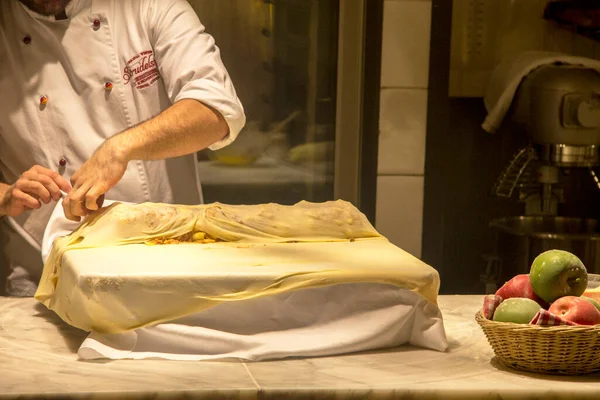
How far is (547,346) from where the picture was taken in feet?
4.42

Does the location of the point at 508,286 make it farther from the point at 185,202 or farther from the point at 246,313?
the point at 185,202

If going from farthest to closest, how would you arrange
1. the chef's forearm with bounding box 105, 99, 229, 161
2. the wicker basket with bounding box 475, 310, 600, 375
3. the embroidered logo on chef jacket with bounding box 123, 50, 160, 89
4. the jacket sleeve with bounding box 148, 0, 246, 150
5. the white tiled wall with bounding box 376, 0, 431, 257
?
the white tiled wall with bounding box 376, 0, 431, 257 < the embroidered logo on chef jacket with bounding box 123, 50, 160, 89 < the jacket sleeve with bounding box 148, 0, 246, 150 < the chef's forearm with bounding box 105, 99, 229, 161 < the wicker basket with bounding box 475, 310, 600, 375

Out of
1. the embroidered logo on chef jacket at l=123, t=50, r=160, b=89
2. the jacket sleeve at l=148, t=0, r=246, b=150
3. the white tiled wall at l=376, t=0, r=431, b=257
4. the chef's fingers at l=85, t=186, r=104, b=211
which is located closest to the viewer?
the chef's fingers at l=85, t=186, r=104, b=211

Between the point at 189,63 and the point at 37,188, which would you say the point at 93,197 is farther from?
the point at 189,63

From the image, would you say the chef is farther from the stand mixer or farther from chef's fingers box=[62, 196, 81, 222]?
the stand mixer

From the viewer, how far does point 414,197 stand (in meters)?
2.58

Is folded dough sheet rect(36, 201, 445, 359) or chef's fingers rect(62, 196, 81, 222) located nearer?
folded dough sheet rect(36, 201, 445, 359)

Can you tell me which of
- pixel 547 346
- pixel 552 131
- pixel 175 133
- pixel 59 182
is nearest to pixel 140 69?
pixel 175 133

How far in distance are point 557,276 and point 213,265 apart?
499 mm

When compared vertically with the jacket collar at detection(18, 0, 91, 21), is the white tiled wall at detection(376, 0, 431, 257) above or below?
below

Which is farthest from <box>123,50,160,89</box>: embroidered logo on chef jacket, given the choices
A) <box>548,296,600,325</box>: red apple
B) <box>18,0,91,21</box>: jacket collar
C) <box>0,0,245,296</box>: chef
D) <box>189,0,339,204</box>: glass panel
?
<box>548,296,600,325</box>: red apple

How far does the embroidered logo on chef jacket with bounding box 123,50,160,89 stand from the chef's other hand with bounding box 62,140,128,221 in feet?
1.20

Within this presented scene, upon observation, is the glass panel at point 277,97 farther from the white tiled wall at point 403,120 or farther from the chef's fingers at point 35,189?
the chef's fingers at point 35,189

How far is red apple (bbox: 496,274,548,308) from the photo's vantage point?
143cm
